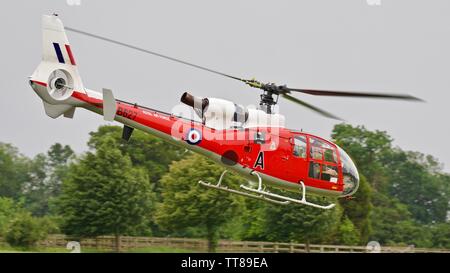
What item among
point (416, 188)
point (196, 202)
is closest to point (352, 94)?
point (196, 202)

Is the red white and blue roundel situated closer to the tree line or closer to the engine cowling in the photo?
the engine cowling

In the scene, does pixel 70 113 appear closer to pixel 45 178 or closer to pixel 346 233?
pixel 346 233

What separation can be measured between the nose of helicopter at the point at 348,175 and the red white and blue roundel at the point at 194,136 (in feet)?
15.9

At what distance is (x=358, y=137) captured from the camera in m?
68.8

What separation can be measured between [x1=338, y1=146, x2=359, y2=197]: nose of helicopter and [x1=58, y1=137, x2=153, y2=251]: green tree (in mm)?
17858

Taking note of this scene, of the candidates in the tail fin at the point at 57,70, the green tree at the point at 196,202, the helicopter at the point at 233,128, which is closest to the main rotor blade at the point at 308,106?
the helicopter at the point at 233,128

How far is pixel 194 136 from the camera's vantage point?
23797 mm

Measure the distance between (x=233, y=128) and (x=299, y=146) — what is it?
2.24m

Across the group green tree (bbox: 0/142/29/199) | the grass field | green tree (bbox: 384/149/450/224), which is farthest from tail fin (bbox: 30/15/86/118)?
green tree (bbox: 384/149/450/224)

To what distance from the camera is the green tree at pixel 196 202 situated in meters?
40.2

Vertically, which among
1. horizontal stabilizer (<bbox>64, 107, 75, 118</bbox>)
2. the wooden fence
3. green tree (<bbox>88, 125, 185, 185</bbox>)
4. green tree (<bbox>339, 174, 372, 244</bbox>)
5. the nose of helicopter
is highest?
green tree (<bbox>88, 125, 185, 185</bbox>)

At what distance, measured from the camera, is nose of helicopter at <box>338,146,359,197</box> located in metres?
26.0

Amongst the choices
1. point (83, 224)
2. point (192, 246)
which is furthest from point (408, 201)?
point (83, 224)
